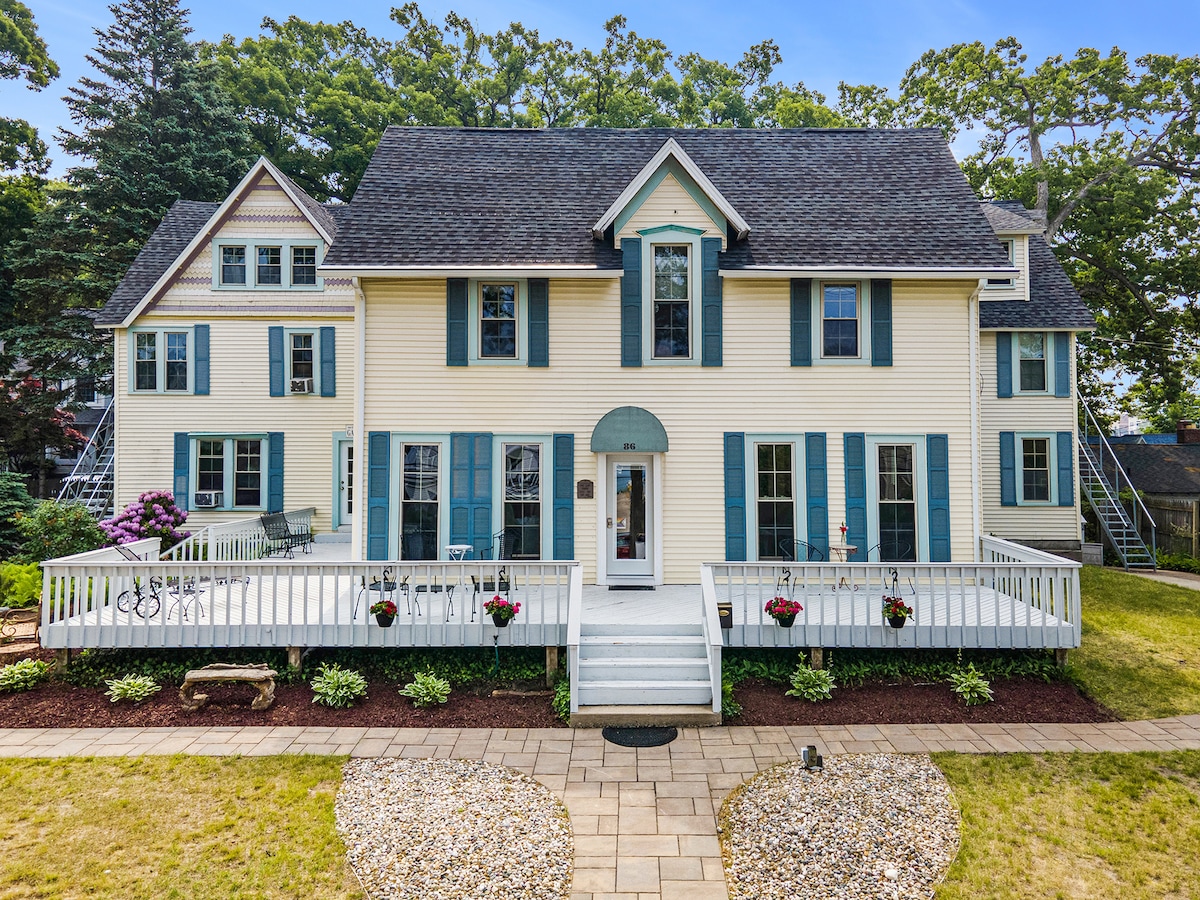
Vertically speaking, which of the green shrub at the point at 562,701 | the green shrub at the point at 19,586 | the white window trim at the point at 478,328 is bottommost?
the green shrub at the point at 562,701

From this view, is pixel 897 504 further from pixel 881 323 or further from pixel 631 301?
pixel 631 301

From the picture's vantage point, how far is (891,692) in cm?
811

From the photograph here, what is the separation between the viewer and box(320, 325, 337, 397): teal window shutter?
16.1 m

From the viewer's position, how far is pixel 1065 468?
53.5ft

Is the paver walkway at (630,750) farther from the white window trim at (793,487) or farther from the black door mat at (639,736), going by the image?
the white window trim at (793,487)

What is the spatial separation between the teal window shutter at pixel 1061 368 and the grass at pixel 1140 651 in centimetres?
420

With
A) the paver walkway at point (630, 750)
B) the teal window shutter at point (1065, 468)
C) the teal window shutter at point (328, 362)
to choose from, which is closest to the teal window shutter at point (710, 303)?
the paver walkway at point (630, 750)

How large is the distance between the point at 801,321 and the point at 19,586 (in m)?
14.6

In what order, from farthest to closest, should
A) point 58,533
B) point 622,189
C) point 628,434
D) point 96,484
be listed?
point 96,484
point 622,189
point 58,533
point 628,434

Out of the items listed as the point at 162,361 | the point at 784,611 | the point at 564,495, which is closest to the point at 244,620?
the point at 564,495

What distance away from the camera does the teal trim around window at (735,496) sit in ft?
35.9

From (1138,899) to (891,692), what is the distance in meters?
3.57

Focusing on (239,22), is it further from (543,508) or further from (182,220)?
(543,508)

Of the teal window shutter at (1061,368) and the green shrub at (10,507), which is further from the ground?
the teal window shutter at (1061,368)
